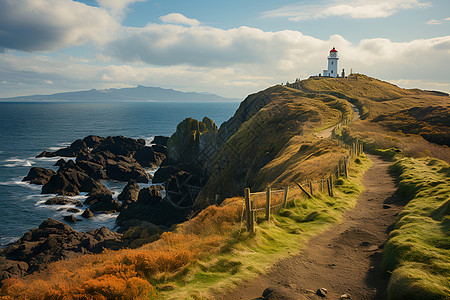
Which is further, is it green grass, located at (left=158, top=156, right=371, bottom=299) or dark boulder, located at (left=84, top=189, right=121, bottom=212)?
dark boulder, located at (left=84, top=189, right=121, bottom=212)

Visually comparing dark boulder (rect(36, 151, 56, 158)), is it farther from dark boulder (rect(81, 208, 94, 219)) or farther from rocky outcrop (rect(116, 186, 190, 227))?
rocky outcrop (rect(116, 186, 190, 227))

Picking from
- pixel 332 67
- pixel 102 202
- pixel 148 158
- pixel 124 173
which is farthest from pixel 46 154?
pixel 332 67

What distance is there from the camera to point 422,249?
10.2 metres

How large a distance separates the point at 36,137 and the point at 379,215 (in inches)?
5720

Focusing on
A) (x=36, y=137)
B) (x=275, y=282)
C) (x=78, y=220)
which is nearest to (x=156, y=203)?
(x=78, y=220)

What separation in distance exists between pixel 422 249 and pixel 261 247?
19.0 feet

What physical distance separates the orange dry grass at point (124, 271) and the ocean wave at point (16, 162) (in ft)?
273

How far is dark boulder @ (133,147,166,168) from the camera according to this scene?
84.2 metres

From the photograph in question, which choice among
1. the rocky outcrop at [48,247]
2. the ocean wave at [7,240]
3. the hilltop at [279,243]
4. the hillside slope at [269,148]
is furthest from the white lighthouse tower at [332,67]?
the ocean wave at [7,240]

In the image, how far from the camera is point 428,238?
439 inches

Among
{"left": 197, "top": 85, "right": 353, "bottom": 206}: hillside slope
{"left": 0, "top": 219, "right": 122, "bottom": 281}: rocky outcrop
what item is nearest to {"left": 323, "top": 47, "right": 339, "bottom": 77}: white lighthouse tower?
{"left": 197, "top": 85, "right": 353, "bottom": 206}: hillside slope

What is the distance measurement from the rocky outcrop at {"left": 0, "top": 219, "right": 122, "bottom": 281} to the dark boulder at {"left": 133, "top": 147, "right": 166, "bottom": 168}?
4593 centimetres

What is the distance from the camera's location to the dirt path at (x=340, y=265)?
30.6 feet

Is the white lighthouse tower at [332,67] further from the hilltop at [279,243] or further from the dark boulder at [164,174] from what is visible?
the hilltop at [279,243]
